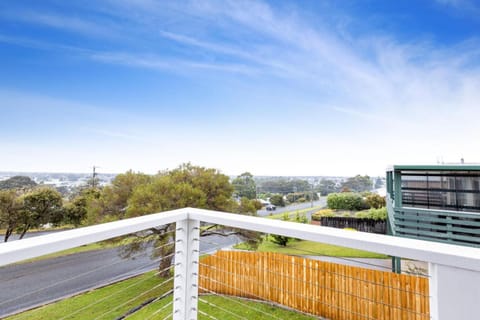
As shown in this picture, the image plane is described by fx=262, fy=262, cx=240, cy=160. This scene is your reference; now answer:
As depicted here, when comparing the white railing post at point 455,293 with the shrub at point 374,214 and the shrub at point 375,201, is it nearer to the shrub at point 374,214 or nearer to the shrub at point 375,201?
the shrub at point 374,214

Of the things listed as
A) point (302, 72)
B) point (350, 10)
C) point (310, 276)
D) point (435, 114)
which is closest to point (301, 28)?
point (350, 10)

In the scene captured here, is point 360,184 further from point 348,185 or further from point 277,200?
point 277,200

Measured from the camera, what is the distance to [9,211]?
539 cm

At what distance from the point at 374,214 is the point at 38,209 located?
9334 millimetres

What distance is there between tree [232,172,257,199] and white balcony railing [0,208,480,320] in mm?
5734

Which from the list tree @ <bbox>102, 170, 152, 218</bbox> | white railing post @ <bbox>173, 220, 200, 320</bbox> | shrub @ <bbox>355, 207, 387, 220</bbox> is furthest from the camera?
shrub @ <bbox>355, 207, 387, 220</bbox>

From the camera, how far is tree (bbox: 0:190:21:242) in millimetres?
5282

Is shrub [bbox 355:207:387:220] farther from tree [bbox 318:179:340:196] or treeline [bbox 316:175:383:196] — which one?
tree [bbox 318:179:340:196]

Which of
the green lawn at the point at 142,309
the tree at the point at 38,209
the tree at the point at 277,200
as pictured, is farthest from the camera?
the tree at the point at 277,200

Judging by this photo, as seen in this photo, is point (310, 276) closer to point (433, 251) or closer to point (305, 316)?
point (305, 316)

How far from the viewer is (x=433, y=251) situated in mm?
618

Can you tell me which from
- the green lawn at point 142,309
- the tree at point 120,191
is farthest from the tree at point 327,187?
the tree at point 120,191

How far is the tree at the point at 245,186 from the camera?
22.8 feet

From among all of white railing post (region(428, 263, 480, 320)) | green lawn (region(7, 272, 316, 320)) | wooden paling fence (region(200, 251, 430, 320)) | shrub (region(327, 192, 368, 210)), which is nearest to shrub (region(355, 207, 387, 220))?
shrub (region(327, 192, 368, 210))
